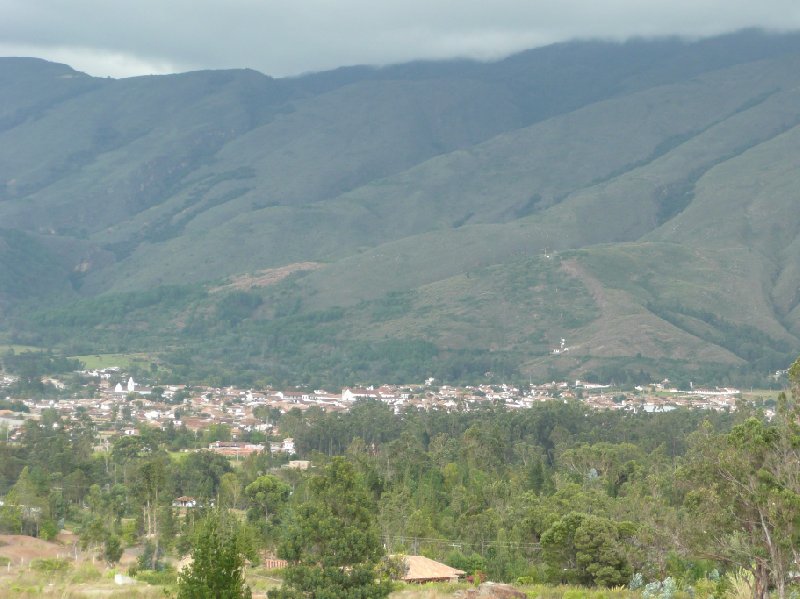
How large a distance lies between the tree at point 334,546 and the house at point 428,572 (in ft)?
33.0

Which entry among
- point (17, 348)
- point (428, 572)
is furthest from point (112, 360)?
point (428, 572)

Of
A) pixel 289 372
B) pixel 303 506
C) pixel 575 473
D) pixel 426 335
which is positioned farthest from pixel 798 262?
pixel 303 506

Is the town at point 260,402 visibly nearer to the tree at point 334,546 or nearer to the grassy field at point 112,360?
the grassy field at point 112,360

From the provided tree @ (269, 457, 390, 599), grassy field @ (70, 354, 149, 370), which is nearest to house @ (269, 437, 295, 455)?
tree @ (269, 457, 390, 599)

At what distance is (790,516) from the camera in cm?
2381

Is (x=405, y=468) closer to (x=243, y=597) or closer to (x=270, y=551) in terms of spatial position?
(x=270, y=551)

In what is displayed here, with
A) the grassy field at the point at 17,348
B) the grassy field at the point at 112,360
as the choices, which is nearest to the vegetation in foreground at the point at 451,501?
the grassy field at the point at 112,360

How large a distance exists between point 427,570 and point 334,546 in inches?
564

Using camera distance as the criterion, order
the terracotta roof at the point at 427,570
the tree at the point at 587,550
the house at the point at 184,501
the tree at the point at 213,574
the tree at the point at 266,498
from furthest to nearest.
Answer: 1. the house at the point at 184,501
2. the tree at the point at 266,498
3. the terracotta roof at the point at 427,570
4. the tree at the point at 587,550
5. the tree at the point at 213,574

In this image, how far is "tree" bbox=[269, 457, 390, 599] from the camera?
29.2 metres

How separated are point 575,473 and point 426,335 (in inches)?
3983

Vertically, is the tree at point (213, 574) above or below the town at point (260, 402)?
above

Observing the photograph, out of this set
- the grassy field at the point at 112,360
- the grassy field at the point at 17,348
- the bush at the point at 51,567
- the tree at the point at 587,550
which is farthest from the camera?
the grassy field at the point at 17,348

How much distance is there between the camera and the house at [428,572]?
1644 inches
